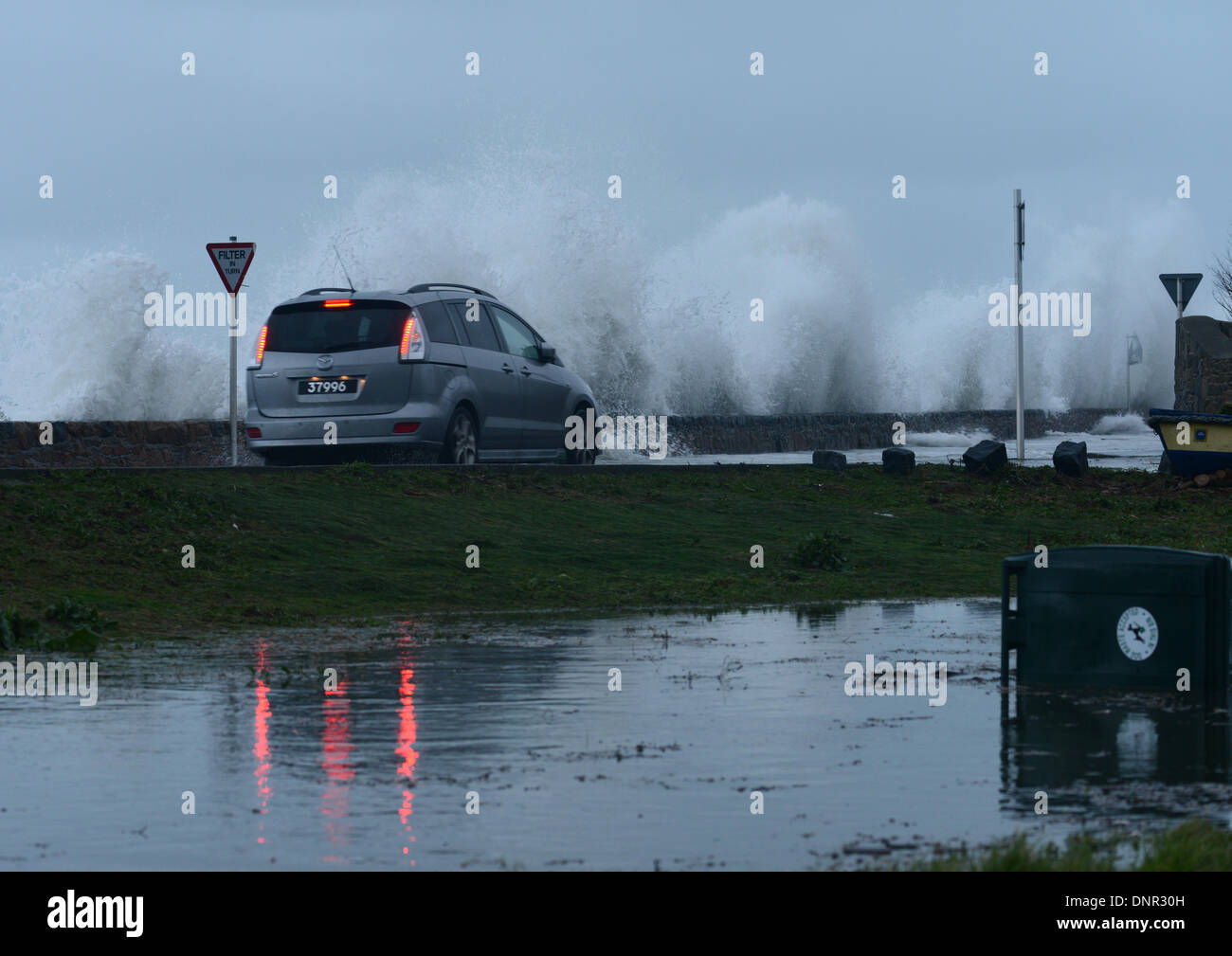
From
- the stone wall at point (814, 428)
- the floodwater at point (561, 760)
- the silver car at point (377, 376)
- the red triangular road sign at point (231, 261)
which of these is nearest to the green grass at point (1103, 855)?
the floodwater at point (561, 760)

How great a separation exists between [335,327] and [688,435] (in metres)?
19.6

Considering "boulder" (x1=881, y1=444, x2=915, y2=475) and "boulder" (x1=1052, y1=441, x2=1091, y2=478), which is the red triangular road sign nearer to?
"boulder" (x1=881, y1=444, x2=915, y2=475)

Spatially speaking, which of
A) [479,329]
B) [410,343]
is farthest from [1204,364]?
[410,343]

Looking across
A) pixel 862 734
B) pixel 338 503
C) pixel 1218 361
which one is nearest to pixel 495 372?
pixel 338 503

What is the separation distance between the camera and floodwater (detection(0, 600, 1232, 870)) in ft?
20.8

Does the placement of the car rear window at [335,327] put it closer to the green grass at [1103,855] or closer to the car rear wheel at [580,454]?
the car rear wheel at [580,454]

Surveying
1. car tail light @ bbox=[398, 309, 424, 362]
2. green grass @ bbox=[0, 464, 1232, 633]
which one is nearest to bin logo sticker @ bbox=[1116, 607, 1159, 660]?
green grass @ bbox=[0, 464, 1232, 633]

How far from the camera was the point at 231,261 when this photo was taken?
22531 mm

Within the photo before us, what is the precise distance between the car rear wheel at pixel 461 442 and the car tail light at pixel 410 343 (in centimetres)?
106

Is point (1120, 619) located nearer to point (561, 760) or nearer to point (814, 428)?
point (561, 760)

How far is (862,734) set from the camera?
339 inches

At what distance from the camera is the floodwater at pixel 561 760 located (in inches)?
250

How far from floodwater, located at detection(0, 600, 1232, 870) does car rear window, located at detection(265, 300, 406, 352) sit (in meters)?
8.27
